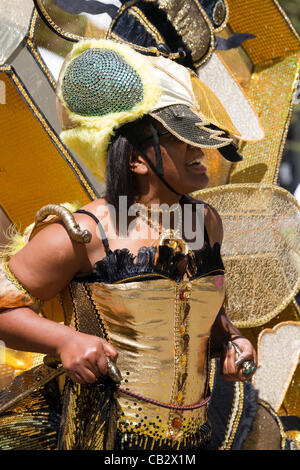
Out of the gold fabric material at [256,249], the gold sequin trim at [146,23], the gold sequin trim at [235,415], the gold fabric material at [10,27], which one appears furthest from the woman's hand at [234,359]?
the gold fabric material at [10,27]

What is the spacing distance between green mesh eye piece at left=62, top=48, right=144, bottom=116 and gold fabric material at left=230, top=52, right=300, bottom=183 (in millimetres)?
1168

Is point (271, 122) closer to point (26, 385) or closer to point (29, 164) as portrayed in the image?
point (29, 164)

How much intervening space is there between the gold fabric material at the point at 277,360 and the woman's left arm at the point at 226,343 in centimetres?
73

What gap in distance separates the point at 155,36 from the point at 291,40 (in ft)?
2.88

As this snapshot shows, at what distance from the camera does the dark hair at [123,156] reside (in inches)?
60.2

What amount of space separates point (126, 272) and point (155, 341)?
0.62 ft

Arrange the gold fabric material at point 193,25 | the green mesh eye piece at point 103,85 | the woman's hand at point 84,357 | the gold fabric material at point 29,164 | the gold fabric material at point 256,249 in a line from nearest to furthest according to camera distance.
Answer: the woman's hand at point 84,357, the green mesh eye piece at point 103,85, the gold fabric material at point 29,164, the gold fabric material at point 193,25, the gold fabric material at point 256,249

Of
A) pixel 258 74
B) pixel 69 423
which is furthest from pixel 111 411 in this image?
pixel 258 74

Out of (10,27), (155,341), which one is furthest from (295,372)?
(10,27)

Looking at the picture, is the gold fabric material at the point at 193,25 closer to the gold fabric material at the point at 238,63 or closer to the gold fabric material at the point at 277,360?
the gold fabric material at the point at 238,63

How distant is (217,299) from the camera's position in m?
1.64

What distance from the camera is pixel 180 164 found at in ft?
5.11

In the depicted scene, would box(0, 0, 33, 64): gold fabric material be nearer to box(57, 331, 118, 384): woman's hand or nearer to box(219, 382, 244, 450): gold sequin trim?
box(57, 331, 118, 384): woman's hand

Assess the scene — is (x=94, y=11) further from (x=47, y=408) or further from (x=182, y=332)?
(x=47, y=408)
